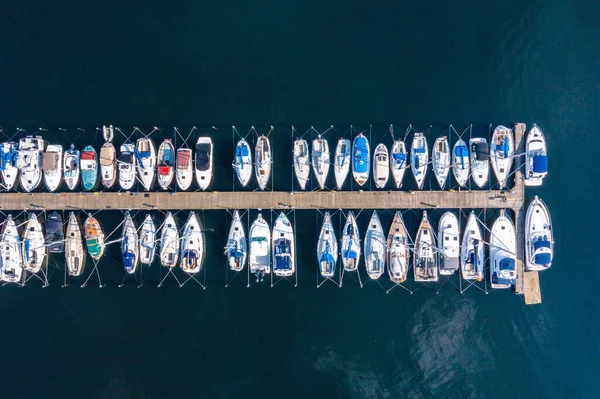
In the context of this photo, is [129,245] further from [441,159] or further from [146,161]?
[441,159]

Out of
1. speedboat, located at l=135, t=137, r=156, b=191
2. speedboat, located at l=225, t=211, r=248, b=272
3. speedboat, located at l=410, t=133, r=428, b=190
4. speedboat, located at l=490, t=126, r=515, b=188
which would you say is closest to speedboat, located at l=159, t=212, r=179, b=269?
speedboat, located at l=135, t=137, r=156, b=191

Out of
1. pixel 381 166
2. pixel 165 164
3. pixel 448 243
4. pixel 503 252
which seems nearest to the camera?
pixel 503 252

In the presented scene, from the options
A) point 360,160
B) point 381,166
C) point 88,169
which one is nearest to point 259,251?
point 360,160

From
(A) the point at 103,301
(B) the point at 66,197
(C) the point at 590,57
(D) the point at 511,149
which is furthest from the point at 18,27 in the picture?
(C) the point at 590,57

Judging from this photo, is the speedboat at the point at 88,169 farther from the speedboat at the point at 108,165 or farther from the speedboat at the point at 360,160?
the speedboat at the point at 360,160

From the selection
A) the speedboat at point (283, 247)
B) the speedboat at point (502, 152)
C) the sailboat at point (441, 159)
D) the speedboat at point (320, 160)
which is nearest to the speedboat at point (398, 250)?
the sailboat at point (441, 159)
